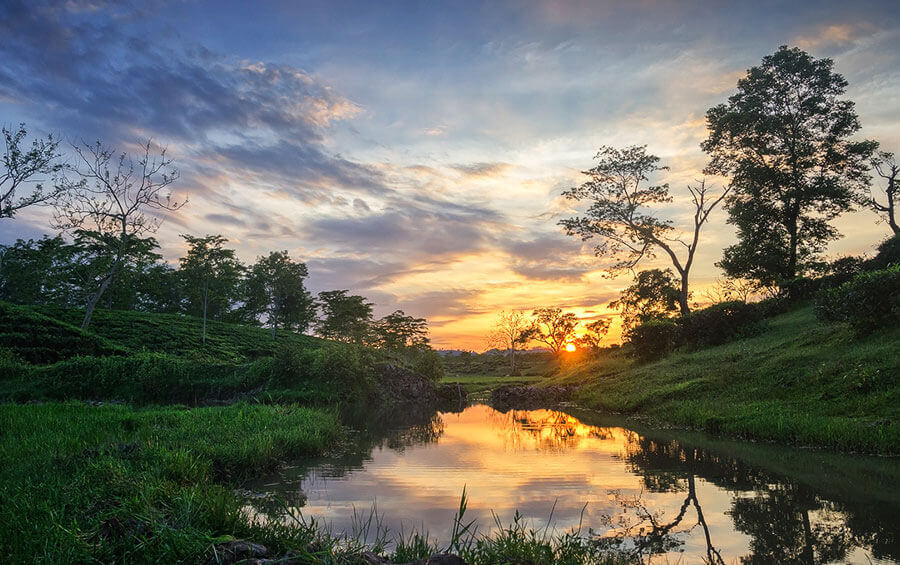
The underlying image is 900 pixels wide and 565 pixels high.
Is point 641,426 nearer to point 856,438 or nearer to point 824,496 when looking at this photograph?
point 856,438

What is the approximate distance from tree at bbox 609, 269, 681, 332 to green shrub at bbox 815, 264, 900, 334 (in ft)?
63.0

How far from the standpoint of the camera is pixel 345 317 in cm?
6625

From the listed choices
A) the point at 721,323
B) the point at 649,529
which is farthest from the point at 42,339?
the point at 721,323

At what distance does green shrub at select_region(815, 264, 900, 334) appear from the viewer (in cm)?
1775

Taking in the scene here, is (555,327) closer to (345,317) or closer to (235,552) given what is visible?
(345,317)

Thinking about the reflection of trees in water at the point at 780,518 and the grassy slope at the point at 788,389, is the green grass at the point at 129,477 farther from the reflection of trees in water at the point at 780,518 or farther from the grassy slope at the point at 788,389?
the grassy slope at the point at 788,389

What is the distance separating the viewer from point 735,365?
2106cm

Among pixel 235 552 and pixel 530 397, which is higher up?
pixel 235 552

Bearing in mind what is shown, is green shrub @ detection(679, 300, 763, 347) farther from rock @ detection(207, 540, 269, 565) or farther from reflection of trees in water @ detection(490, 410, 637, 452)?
rock @ detection(207, 540, 269, 565)

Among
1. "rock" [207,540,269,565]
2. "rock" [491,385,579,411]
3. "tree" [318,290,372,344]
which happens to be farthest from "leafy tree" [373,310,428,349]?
"rock" [207,540,269,565]

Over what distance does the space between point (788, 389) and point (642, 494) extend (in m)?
10.7

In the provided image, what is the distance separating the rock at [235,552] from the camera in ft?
14.1

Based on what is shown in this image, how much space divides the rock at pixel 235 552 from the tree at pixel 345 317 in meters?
59.4

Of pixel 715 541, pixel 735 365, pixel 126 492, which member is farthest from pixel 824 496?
pixel 735 365
